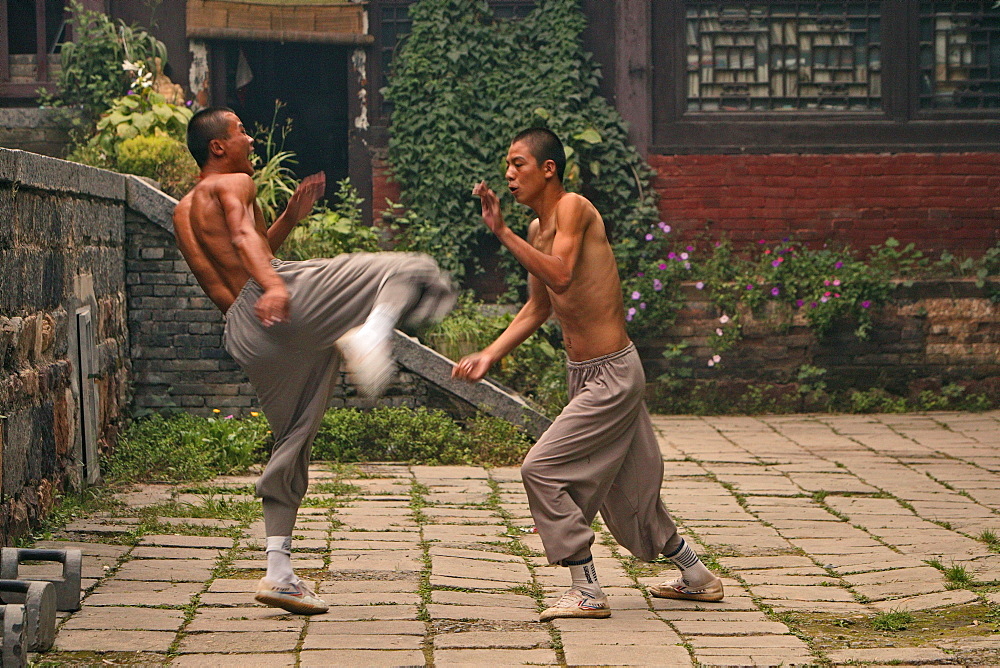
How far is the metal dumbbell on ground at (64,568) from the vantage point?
4.17 metres

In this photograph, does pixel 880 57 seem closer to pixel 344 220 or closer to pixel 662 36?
pixel 662 36

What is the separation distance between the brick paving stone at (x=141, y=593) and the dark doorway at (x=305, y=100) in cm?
907

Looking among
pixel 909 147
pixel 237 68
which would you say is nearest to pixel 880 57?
pixel 909 147

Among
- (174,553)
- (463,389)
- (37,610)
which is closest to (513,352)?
(463,389)

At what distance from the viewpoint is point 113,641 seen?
12.8 feet

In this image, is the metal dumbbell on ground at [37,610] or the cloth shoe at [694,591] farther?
the cloth shoe at [694,591]

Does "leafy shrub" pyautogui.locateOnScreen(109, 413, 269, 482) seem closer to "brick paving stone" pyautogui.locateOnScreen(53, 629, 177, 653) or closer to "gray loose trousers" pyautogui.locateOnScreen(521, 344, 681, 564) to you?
"brick paving stone" pyautogui.locateOnScreen(53, 629, 177, 653)

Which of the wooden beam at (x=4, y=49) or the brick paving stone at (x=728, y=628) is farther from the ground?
the wooden beam at (x=4, y=49)

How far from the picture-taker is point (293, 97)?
14.2 meters

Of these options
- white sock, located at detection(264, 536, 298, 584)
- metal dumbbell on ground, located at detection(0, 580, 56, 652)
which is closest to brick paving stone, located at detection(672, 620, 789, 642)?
white sock, located at detection(264, 536, 298, 584)

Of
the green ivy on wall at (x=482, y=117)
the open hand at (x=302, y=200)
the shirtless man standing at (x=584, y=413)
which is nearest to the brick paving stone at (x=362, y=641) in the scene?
the shirtless man standing at (x=584, y=413)

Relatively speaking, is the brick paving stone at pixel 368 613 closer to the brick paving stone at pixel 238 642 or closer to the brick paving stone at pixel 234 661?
the brick paving stone at pixel 238 642

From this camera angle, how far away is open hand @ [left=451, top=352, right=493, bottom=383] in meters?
4.41

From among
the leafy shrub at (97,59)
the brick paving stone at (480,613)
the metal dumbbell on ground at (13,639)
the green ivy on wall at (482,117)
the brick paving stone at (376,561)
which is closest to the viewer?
the metal dumbbell on ground at (13,639)
